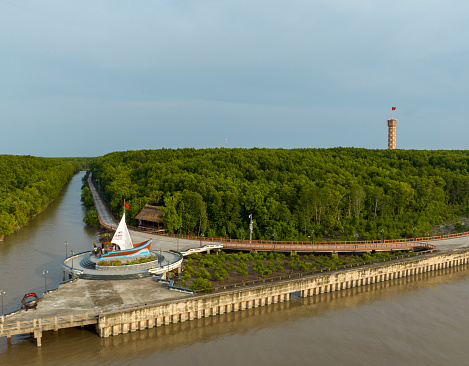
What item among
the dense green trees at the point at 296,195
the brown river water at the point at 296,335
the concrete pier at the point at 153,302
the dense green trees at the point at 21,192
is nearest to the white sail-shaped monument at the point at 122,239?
the concrete pier at the point at 153,302

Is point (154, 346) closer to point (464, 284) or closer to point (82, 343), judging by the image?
point (82, 343)

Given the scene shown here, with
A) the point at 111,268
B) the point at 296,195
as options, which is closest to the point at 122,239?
the point at 111,268

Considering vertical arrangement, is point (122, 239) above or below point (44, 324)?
above

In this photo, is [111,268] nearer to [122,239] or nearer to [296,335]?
[122,239]

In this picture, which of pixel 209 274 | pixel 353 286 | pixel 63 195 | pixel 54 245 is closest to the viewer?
pixel 209 274

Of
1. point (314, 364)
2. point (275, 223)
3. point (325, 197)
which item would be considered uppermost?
point (325, 197)

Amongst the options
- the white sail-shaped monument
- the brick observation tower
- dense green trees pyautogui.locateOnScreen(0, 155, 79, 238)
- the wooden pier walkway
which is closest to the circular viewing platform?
the white sail-shaped monument

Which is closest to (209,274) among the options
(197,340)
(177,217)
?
(197,340)

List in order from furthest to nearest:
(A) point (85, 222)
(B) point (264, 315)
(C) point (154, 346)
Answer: (A) point (85, 222)
(B) point (264, 315)
(C) point (154, 346)
